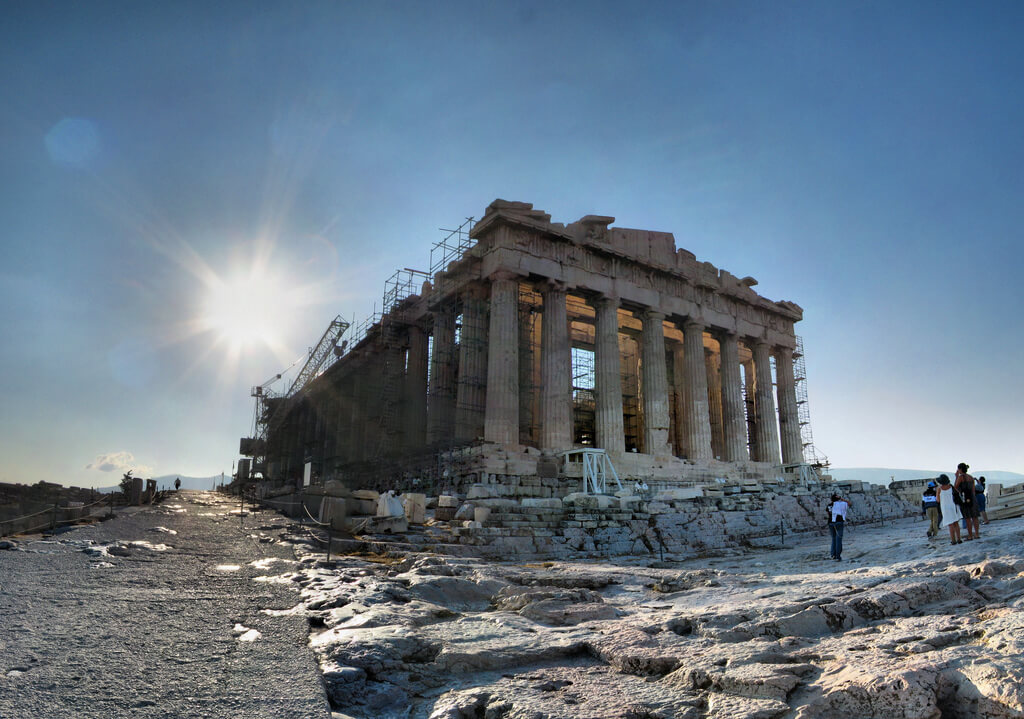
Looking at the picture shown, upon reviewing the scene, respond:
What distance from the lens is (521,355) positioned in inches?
1321

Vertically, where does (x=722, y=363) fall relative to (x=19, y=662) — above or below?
above

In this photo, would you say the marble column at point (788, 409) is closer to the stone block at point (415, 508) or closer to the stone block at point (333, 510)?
the stone block at point (415, 508)

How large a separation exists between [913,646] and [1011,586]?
7.64 feet

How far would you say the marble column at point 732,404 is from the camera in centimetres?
3553

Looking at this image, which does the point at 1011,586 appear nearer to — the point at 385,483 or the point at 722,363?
the point at 385,483

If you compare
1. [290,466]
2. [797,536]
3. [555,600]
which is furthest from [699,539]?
[290,466]

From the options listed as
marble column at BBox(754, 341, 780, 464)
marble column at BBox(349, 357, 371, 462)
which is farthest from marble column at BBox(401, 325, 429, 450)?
marble column at BBox(754, 341, 780, 464)

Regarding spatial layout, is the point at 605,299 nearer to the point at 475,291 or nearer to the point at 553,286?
the point at 553,286

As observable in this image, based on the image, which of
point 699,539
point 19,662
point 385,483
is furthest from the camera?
point 385,483

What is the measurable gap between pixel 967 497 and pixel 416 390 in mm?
28281

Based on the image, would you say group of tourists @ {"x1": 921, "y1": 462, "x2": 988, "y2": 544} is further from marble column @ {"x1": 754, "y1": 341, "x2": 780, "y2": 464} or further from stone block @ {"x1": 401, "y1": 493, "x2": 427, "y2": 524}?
marble column @ {"x1": 754, "y1": 341, "x2": 780, "y2": 464}

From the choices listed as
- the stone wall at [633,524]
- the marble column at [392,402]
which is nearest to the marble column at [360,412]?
the marble column at [392,402]

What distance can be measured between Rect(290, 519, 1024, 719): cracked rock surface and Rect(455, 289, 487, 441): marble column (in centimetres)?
1980

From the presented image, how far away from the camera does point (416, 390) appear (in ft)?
118
